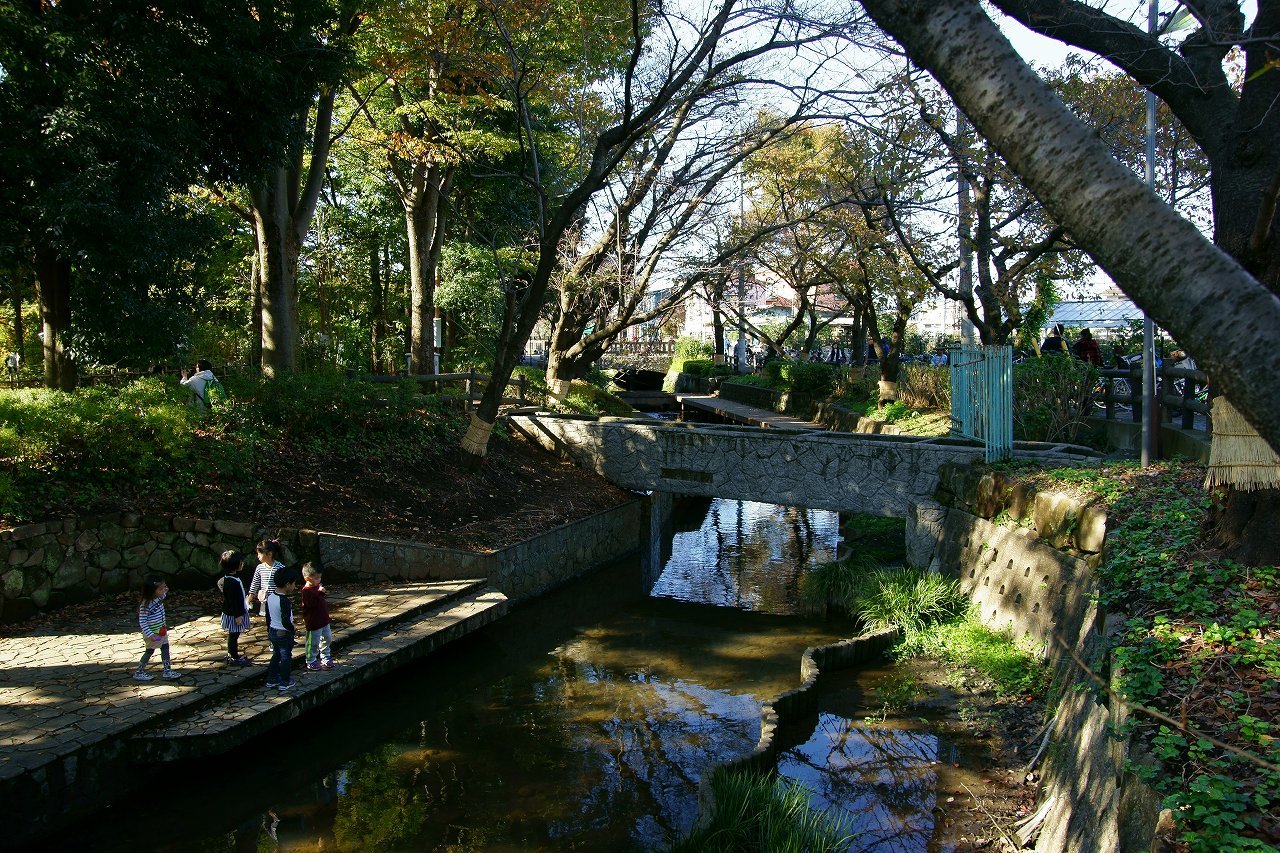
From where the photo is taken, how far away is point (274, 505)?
38.2 ft

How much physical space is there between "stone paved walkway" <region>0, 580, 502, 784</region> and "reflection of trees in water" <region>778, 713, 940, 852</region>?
458 centimetres

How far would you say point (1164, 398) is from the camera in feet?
39.7

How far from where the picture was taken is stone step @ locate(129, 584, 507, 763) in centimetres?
711

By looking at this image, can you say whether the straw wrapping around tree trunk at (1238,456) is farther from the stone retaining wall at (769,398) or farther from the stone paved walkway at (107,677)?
the stone retaining wall at (769,398)

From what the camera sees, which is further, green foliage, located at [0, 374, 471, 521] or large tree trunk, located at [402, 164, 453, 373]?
large tree trunk, located at [402, 164, 453, 373]

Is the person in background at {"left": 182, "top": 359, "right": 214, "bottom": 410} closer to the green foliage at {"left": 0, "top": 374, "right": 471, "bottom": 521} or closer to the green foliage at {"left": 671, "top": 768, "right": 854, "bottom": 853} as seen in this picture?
the green foliage at {"left": 0, "top": 374, "right": 471, "bottom": 521}

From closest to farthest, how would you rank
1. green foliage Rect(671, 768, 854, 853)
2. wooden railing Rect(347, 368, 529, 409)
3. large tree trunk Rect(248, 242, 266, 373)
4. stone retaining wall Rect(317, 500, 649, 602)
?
1. green foliage Rect(671, 768, 854, 853)
2. stone retaining wall Rect(317, 500, 649, 602)
3. wooden railing Rect(347, 368, 529, 409)
4. large tree trunk Rect(248, 242, 266, 373)

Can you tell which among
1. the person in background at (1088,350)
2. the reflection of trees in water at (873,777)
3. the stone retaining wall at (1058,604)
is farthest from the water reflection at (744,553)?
the person in background at (1088,350)

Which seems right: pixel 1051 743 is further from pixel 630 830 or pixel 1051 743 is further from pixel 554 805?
pixel 554 805

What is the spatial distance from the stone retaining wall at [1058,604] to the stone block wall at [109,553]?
8.70m

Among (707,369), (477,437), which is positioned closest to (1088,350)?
(477,437)

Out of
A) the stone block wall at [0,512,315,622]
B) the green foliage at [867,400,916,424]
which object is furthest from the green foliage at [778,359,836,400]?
the stone block wall at [0,512,315,622]

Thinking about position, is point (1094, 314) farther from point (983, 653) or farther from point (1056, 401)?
point (983, 653)

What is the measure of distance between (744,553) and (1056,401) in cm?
687
